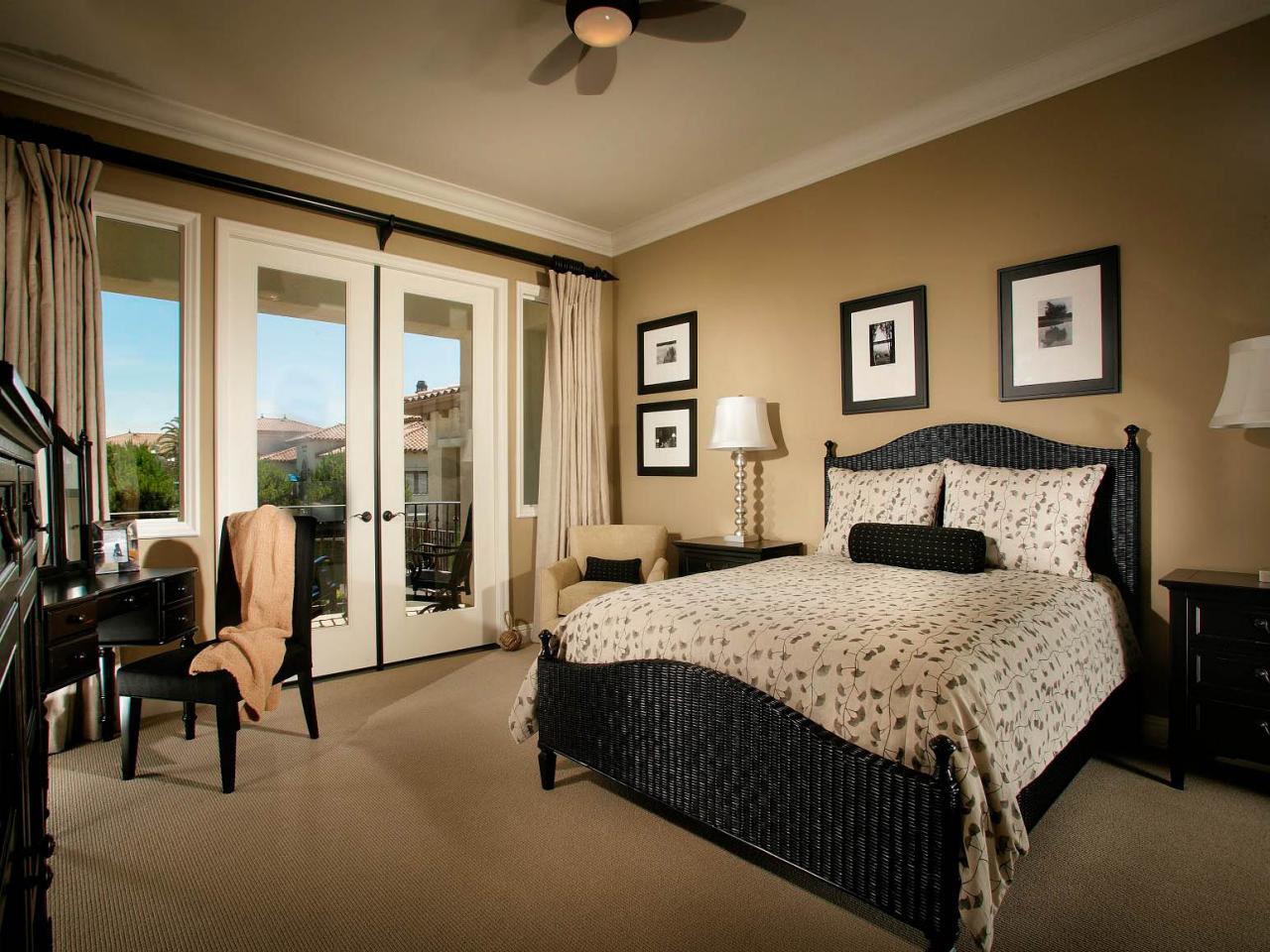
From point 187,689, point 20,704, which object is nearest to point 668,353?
point 187,689

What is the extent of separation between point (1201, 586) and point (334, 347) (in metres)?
4.07

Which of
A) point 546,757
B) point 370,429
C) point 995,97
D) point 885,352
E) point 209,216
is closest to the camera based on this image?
point 546,757

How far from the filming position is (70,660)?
196cm

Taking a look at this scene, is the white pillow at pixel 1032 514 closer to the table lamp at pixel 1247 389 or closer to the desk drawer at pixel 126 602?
the table lamp at pixel 1247 389

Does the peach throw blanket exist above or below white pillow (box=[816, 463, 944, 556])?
below

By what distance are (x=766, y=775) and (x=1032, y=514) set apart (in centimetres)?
171

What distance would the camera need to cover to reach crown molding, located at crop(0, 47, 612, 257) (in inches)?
118

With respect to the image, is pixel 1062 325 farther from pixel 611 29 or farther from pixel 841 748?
pixel 841 748

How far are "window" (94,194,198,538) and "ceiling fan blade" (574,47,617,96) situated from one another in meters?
2.01

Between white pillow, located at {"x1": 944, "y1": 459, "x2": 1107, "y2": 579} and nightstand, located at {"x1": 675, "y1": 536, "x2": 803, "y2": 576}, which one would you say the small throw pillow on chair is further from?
white pillow, located at {"x1": 944, "y1": 459, "x2": 1107, "y2": 579}

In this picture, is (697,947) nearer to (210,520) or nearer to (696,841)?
(696,841)

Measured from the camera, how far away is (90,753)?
278cm

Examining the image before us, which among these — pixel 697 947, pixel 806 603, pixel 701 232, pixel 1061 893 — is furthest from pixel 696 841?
pixel 701 232

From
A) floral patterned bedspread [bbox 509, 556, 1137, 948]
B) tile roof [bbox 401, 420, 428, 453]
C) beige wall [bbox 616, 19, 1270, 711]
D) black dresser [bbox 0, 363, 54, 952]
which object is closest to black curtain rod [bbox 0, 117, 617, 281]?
tile roof [bbox 401, 420, 428, 453]
